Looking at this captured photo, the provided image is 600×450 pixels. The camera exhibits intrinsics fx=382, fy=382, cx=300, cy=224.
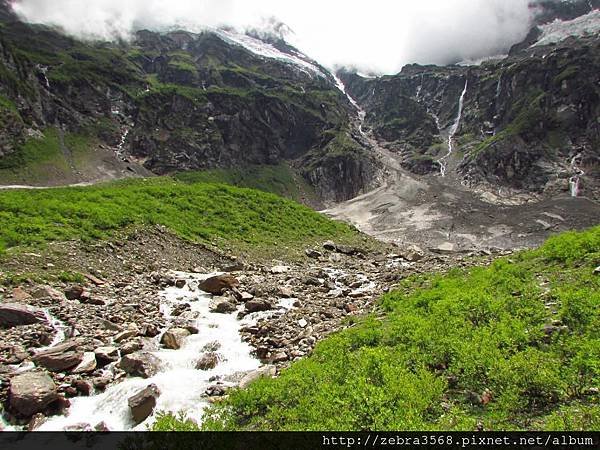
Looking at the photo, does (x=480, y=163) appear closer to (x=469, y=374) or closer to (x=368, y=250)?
(x=368, y=250)

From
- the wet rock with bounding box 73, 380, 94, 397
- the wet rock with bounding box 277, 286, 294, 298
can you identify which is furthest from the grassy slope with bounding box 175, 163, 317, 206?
the wet rock with bounding box 73, 380, 94, 397

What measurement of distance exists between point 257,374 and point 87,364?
5.22 m

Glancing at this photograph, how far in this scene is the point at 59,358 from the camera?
11.5 m

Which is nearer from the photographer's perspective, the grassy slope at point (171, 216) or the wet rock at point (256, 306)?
the wet rock at point (256, 306)

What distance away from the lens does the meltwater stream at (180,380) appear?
1001 cm

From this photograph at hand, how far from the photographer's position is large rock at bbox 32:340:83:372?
1132 cm

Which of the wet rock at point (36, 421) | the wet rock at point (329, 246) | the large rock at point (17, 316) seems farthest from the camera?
the wet rock at point (329, 246)

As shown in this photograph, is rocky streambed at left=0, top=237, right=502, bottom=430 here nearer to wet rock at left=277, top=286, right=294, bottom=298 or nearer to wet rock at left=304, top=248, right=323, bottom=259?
wet rock at left=277, top=286, right=294, bottom=298

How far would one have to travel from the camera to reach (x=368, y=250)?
48469mm

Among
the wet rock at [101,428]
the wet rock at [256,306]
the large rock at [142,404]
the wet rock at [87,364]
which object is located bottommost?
the wet rock at [256,306]

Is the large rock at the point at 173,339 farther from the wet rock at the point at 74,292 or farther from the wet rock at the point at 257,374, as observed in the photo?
the wet rock at the point at 74,292

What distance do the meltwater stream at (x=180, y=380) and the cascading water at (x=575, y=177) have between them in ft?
619

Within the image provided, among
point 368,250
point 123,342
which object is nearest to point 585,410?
point 123,342

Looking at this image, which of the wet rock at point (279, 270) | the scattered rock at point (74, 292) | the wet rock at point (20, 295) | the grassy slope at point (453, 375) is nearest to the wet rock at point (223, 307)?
the scattered rock at point (74, 292)
